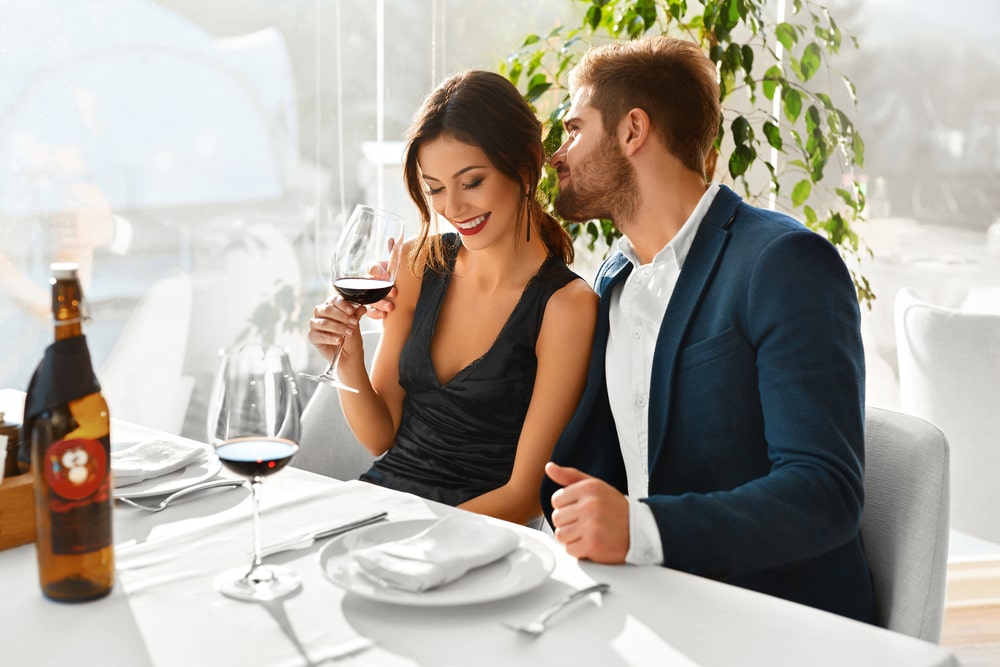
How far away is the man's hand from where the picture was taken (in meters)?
1.12

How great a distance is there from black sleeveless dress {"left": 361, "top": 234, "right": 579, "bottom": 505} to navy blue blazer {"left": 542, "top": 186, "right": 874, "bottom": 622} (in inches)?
9.3

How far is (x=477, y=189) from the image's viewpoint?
1831 millimetres

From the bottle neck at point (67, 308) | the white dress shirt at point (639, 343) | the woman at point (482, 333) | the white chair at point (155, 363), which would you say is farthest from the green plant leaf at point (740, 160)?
the bottle neck at point (67, 308)

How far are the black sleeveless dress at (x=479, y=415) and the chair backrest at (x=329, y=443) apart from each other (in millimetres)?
128

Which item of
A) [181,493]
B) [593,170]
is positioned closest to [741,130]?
[593,170]

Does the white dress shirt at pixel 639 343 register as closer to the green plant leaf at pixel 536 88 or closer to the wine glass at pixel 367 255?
the wine glass at pixel 367 255

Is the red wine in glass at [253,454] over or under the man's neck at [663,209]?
under

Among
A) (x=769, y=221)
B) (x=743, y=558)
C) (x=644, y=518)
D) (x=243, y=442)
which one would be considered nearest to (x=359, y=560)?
(x=243, y=442)

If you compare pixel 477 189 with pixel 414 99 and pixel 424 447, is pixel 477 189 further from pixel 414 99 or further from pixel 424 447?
pixel 414 99

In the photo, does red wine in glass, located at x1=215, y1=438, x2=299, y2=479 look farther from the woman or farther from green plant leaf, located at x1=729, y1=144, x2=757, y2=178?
green plant leaf, located at x1=729, y1=144, x2=757, y2=178

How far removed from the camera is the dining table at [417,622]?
2.99 ft

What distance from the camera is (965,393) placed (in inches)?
102

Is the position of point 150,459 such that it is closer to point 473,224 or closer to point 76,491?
point 76,491

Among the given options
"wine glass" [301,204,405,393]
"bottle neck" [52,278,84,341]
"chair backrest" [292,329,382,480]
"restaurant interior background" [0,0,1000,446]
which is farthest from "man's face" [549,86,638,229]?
"restaurant interior background" [0,0,1000,446]
